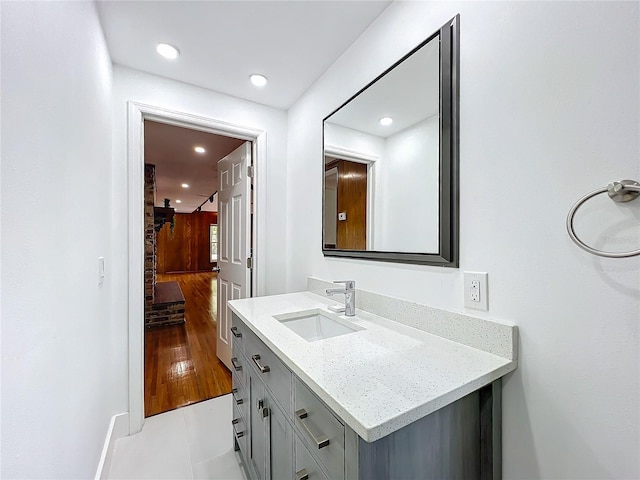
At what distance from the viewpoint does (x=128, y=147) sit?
1.81m

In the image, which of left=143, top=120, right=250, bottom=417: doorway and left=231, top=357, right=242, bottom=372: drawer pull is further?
left=143, top=120, right=250, bottom=417: doorway

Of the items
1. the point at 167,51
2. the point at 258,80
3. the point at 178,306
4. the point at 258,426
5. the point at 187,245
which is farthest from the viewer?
the point at 187,245

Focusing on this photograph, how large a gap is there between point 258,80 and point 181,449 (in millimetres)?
2429

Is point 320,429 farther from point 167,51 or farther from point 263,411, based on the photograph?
point 167,51

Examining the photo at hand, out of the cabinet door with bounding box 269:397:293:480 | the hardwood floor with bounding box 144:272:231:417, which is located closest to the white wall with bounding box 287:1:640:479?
the cabinet door with bounding box 269:397:293:480

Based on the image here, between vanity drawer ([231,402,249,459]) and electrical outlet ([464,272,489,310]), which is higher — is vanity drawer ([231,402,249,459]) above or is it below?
below

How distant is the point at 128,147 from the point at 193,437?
1.91 metres

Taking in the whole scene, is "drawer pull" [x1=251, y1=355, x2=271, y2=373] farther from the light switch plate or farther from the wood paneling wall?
the wood paneling wall

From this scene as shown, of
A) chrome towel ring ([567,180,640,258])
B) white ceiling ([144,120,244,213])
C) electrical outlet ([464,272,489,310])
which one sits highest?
white ceiling ([144,120,244,213])

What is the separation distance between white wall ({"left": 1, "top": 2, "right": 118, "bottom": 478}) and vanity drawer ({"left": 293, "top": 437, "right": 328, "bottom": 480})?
26.3 inches

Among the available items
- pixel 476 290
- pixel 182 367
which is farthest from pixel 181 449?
pixel 476 290

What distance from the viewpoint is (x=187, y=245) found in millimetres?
11141

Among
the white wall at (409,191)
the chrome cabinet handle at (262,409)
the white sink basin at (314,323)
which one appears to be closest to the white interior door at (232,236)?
the white sink basin at (314,323)

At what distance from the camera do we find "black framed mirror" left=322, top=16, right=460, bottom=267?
108 cm
